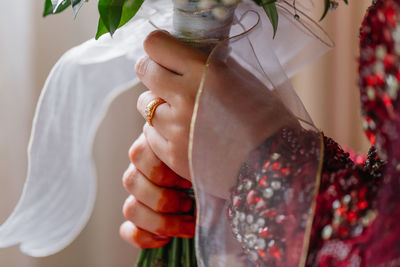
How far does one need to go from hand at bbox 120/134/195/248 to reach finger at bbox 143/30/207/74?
0.47 ft

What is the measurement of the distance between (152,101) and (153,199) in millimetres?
149

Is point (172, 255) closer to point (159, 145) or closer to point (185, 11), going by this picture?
point (159, 145)

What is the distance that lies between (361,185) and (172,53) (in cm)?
26

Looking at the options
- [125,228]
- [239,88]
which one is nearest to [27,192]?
[125,228]

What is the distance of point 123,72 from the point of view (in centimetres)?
81

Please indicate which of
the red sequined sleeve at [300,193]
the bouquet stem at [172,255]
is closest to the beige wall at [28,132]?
the bouquet stem at [172,255]

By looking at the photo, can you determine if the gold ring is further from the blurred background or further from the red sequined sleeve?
the blurred background

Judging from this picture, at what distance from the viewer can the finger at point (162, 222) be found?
0.72 m

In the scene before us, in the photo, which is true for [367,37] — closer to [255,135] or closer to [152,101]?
[255,135]

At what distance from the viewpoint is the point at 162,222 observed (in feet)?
2.34

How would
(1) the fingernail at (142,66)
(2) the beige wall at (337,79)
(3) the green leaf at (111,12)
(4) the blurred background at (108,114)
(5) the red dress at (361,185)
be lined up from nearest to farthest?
1. (5) the red dress at (361,185)
2. (3) the green leaf at (111,12)
3. (1) the fingernail at (142,66)
4. (4) the blurred background at (108,114)
5. (2) the beige wall at (337,79)

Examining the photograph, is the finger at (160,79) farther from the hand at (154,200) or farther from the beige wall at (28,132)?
the beige wall at (28,132)

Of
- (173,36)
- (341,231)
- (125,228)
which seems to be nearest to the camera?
(341,231)

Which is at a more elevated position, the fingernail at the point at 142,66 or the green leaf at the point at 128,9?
the green leaf at the point at 128,9
